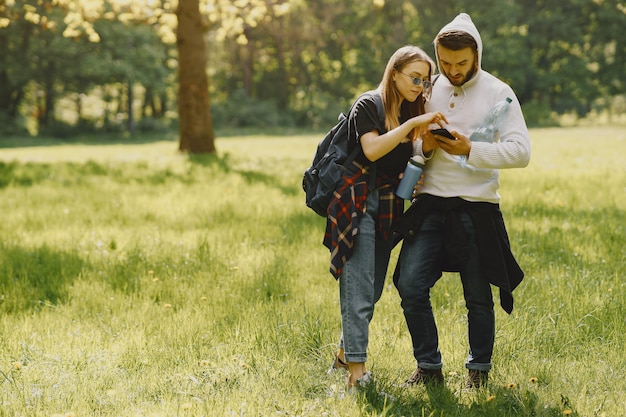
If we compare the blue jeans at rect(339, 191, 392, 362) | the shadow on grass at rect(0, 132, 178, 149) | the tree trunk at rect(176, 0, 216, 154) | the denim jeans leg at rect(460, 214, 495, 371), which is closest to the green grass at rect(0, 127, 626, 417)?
the denim jeans leg at rect(460, 214, 495, 371)

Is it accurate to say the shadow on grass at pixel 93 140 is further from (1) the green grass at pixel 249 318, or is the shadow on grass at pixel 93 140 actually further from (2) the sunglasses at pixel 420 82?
(2) the sunglasses at pixel 420 82

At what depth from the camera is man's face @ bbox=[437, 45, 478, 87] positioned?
3164 millimetres

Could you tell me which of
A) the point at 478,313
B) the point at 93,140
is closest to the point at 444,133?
the point at 478,313

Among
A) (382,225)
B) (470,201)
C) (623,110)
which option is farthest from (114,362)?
(623,110)

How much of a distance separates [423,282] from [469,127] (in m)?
0.81

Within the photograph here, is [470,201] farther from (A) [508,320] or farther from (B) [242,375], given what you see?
A: (B) [242,375]

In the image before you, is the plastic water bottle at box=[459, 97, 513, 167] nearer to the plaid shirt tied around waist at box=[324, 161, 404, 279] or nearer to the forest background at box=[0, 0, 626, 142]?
the plaid shirt tied around waist at box=[324, 161, 404, 279]

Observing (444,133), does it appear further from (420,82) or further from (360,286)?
(360,286)

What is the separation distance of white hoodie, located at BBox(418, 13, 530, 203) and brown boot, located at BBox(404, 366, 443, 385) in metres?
0.90

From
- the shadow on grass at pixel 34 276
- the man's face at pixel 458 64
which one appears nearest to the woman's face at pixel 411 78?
the man's face at pixel 458 64

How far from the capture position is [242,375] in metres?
3.41

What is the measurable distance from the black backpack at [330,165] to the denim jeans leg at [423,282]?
1.44 ft

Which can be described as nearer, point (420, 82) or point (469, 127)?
point (420, 82)

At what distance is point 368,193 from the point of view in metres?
3.30
